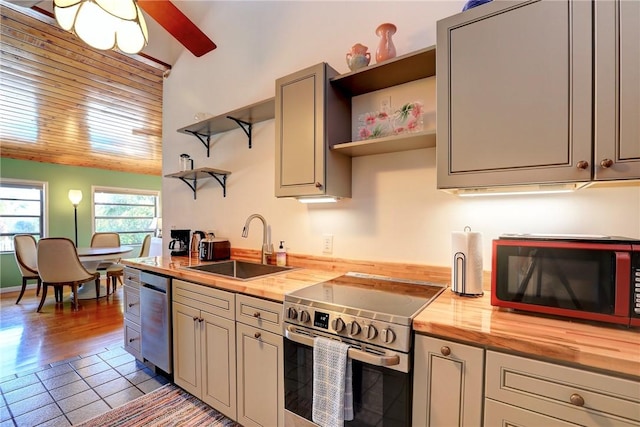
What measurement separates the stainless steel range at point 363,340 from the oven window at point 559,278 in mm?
328

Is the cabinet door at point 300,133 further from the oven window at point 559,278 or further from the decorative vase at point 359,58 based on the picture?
the oven window at point 559,278

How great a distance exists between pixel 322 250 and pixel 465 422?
127 cm

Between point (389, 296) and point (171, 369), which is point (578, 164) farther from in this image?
point (171, 369)

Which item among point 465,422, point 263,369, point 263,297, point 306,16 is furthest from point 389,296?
point 306,16

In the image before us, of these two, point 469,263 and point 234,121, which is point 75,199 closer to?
point 234,121

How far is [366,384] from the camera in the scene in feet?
3.74

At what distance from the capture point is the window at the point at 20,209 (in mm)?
5031

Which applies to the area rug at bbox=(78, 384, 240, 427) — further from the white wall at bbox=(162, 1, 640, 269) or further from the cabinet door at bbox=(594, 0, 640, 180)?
the cabinet door at bbox=(594, 0, 640, 180)

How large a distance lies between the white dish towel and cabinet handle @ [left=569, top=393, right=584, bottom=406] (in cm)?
68

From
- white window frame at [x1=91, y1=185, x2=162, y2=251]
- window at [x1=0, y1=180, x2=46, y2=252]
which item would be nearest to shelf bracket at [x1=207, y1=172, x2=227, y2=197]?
window at [x1=0, y1=180, x2=46, y2=252]

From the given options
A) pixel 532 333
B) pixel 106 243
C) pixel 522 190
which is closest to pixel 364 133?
pixel 522 190

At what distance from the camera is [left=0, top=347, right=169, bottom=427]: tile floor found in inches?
73.2

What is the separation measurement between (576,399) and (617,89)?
98cm

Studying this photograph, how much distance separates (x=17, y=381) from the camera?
2232 mm
